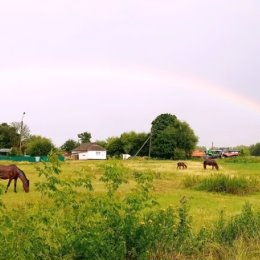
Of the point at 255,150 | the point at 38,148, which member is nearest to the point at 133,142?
the point at 38,148

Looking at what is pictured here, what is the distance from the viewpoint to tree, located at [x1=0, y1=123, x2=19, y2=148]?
323 ft

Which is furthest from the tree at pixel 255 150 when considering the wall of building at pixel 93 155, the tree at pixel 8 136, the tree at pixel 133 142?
the tree at pixel 8 136

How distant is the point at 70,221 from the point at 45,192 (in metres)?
0.61

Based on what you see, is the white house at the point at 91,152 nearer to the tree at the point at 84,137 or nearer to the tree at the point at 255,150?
the tree at the point at 84,137

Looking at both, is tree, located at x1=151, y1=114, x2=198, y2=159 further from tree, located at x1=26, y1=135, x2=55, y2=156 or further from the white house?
tree, located at x1=26, y1=135, x2=55, y2=156

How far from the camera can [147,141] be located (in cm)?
9562

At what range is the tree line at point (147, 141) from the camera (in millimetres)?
87250

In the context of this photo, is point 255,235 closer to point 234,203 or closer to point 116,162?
point 116,162

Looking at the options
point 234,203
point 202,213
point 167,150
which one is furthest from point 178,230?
point 167,150

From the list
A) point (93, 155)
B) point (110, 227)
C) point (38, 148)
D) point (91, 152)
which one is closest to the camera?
point (110, 227)

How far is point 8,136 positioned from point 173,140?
37488 millimetres

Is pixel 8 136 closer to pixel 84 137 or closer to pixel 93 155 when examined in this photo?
pixel 93 155

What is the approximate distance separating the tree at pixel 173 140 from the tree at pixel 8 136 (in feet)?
102

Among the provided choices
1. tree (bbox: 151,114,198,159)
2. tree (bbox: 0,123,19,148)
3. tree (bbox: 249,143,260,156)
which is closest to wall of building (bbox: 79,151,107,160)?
tree (bbox: 0,123,19,148)
